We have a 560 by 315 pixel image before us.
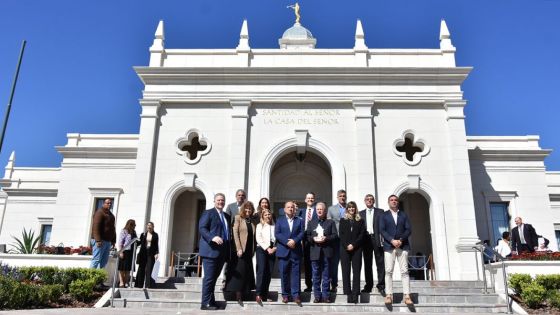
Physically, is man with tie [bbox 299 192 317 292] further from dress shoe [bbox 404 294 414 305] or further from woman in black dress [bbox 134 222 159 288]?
woman in black dress [bbox 134 222 159 288]

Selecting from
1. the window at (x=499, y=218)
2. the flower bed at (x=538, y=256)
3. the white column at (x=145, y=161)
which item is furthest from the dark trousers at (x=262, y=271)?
the window at (x=499, y=218)

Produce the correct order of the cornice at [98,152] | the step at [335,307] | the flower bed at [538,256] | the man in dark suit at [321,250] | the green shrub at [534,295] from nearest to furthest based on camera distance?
the step at [335,307] → the man in dark suit at [321,250] → the green shrub at [534,295] → the flower bed at [538,256] → the cornice at [98,152]

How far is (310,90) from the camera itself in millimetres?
17016

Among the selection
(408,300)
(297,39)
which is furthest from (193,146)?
(408,300)

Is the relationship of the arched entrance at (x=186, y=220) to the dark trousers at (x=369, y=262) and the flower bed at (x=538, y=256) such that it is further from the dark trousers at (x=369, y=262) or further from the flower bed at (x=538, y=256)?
→ the flower bed at (x=538, y=256)

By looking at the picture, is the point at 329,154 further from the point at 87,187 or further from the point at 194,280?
the point at 87,187

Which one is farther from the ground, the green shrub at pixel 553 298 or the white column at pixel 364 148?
the white column at pixel 364 148

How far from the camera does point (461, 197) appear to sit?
51.1 feet

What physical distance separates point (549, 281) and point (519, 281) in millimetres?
648

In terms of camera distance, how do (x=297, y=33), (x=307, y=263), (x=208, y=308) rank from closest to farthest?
(x=208, y=308)
(x=307, y=263)
(x=297, y=33)

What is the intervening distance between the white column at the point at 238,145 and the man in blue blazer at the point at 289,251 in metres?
7.14

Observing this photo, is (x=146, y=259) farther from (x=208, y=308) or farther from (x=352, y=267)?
(x=352, y=267)

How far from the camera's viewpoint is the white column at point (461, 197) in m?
14.8

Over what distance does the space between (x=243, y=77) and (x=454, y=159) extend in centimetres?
823
